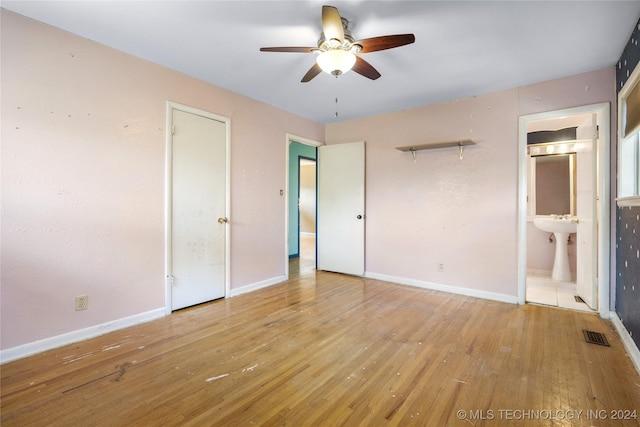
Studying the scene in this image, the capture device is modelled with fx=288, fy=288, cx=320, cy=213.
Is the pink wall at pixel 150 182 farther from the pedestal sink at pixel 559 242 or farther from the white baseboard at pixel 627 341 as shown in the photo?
the pedestal sink at pixel 559 242

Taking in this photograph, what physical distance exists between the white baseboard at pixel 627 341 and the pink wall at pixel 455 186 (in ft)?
2.81

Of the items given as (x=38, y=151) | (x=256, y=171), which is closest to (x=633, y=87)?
(x=256, y=171)

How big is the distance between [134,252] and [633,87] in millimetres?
4371

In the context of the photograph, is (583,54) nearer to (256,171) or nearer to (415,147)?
(415,147)

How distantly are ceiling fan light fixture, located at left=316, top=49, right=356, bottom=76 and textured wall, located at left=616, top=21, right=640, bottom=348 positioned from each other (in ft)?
6.87

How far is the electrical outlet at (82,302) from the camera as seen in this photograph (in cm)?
233

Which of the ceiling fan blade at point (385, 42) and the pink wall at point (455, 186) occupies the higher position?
the ceiling fan blade at point (385, 42)

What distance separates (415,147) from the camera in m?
3.79

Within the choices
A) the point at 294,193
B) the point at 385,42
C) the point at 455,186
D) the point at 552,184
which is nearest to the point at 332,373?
the point at 385,42

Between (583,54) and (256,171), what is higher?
(583,54)

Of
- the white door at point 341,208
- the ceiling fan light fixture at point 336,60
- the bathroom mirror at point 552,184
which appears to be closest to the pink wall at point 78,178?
the ceiling fan light fixture at point 336,60

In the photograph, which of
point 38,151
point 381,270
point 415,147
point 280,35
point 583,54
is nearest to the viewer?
point 38,151

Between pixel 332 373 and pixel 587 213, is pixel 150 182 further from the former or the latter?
pixel 587 213

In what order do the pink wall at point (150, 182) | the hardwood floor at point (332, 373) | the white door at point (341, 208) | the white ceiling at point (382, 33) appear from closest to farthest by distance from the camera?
the hardwood floor at point (332, 373) → the white ceiling at point (382, 33) → the pink wall at point (150, 182) → the white door at point (341, 208)
